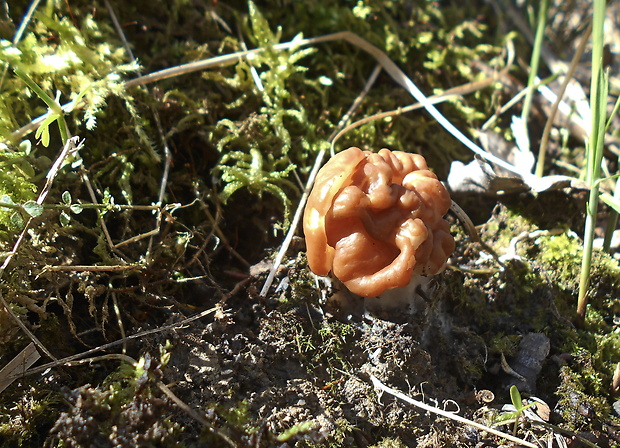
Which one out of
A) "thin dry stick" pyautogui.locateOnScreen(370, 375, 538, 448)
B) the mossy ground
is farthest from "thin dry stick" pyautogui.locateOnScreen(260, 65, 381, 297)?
"thin dry stick" pyautogui.locateOnScreen(370, 375, 538, 448)

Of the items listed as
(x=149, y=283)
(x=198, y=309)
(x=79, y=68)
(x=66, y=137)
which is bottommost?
(x=198, y=309)

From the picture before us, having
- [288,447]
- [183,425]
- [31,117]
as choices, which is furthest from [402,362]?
[31,117]

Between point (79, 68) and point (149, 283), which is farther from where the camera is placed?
point (79, 68)

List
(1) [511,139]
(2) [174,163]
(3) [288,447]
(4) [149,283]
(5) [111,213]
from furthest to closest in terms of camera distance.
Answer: (1) [511,139] → (2) [174,163] → (5) [111,213] → (4) [149,283] → (3) [288,447]

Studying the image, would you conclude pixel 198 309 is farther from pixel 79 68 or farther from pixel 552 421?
→ pixel 552 421

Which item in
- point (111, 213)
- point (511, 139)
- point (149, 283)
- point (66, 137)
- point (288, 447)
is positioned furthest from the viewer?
point (511, 139)

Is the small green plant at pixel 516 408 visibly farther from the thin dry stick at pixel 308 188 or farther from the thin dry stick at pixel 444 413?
the thin dry stick at pixel 308 188

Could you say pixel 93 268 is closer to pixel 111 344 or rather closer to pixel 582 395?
pixel 111 344

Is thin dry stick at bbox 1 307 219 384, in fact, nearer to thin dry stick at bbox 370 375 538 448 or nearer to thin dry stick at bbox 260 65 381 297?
thin dry stick at bbox 260 65 381 297

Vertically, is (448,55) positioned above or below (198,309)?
above
